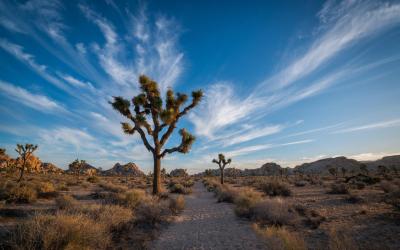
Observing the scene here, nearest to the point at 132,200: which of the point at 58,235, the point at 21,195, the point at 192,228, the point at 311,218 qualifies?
the point at 192,228

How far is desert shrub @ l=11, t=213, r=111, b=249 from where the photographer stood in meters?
3.75

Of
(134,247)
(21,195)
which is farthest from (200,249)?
(21,195)

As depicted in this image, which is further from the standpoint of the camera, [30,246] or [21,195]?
[21,195]

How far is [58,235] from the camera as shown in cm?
→ 388

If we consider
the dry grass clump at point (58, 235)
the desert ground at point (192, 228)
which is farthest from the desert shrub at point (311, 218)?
the dry grass clump at point (58, 235)

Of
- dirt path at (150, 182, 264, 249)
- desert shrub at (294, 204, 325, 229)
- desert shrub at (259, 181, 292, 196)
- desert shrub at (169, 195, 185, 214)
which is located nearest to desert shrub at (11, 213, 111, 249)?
dirt path at (150, 182, 264, 249)

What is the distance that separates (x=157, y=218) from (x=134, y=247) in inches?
109

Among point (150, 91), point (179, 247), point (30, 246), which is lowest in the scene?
point (179, 247)

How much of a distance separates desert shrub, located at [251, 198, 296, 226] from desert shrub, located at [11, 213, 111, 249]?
16.9 ft

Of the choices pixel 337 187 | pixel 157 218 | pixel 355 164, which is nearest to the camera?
pixel 157 218

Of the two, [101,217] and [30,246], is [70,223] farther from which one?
[101,217]

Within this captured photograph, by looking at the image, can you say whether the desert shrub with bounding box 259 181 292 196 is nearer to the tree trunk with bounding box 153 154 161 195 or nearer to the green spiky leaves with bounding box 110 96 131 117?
the tree trunk with bounding box 153 154 161 195

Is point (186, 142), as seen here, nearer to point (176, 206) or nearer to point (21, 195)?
point (176, 206)

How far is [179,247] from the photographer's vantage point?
214 inches
